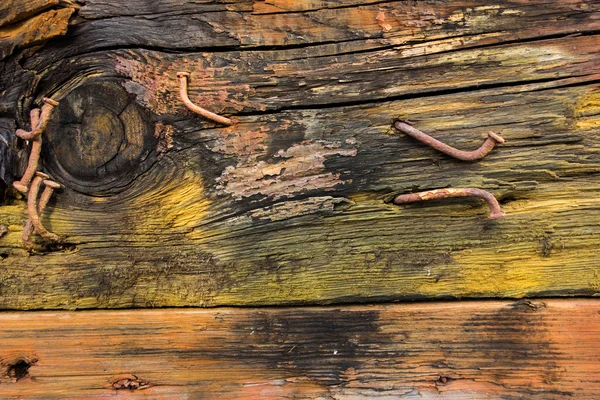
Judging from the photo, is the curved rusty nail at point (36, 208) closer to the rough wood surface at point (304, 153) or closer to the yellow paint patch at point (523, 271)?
the rough wood surface at point (304, 153)

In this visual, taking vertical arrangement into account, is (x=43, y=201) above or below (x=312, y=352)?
above

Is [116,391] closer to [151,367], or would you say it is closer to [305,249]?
[151,367]

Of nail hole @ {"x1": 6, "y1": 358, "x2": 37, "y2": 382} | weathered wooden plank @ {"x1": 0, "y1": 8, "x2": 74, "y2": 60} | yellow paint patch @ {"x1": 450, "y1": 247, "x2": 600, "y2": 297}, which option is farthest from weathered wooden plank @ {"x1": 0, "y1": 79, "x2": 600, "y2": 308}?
weathered wooden plank @ {"x1": 0, "y1": 8, "x2": 74, "y2": 60}

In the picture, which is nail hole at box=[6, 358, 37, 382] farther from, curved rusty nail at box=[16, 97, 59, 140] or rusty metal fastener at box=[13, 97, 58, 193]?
curved rusty nail at box=[16, 97, 59, 140]

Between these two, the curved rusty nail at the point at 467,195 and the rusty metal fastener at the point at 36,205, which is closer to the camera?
the curved rusty nail at the point at 467,195

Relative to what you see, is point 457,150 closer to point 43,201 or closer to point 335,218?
point 335,218

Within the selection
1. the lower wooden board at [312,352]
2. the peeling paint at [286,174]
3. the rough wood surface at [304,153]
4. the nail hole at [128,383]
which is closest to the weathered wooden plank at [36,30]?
the rough wood surface at [304,153]

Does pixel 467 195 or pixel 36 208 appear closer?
pixel 467 195

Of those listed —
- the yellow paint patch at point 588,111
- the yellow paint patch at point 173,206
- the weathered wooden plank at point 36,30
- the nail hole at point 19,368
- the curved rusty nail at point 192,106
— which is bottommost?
the nail hole at point 19,368

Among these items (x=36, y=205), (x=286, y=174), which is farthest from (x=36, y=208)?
(x=286, y=174)
